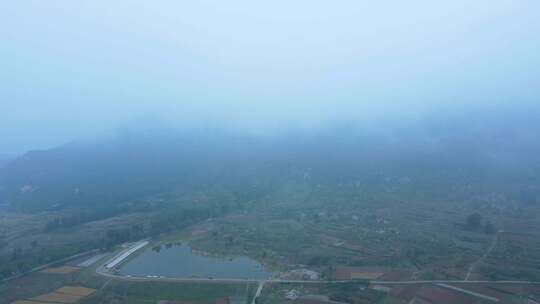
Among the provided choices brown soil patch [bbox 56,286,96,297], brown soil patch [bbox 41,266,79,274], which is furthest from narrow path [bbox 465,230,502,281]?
brown soil patch [bbox 41,266,79,274]

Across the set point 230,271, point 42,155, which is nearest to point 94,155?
point 42,155

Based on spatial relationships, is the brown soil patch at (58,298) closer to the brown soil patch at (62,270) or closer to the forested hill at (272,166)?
the brown soil patch at (62,270)

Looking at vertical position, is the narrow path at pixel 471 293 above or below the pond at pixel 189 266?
below

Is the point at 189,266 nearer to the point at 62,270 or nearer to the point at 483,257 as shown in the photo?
the point at 62,270

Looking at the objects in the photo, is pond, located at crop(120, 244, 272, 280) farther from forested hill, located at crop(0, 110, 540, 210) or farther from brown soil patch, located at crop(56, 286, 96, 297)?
forested hill, located at crop(0, 110, 540, 210)

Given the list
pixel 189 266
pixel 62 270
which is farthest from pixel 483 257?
pixel 62 270

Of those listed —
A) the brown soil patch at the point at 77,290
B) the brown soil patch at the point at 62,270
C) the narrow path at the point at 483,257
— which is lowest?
the narrow path at the point at 483,257

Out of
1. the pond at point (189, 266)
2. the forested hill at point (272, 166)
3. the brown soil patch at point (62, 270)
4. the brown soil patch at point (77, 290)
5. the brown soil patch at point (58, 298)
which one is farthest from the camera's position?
the forested hill at point (272, 166)

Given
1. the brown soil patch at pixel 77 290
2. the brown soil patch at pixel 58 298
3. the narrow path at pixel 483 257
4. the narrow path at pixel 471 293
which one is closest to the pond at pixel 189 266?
the brown soil patch at pixel 77 290
